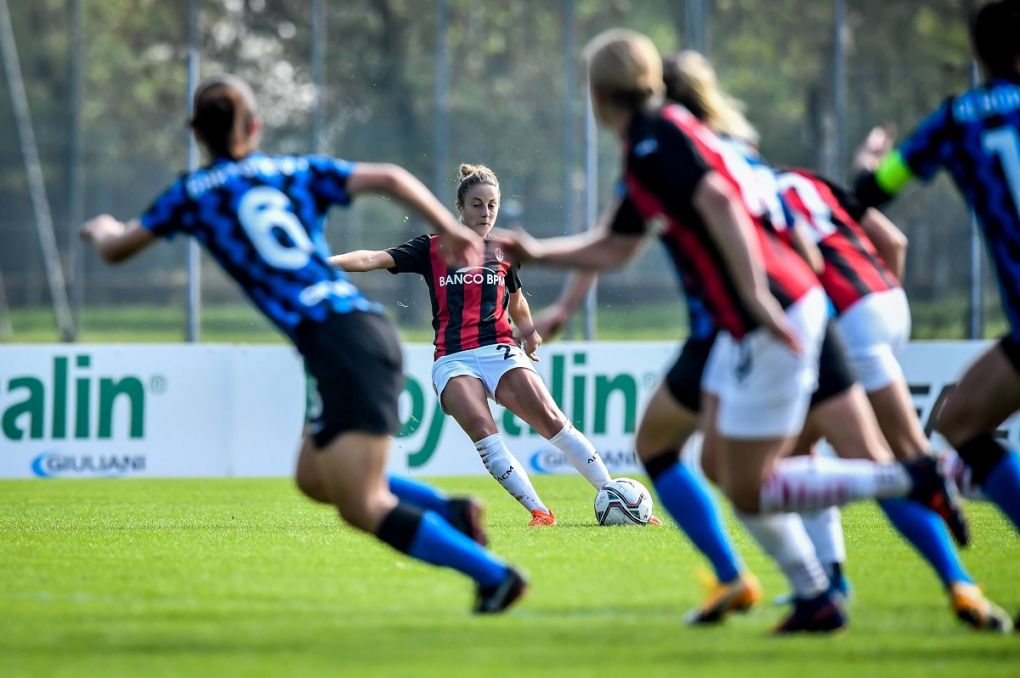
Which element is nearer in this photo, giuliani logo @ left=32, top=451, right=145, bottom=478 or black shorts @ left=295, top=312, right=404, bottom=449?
black shorts @ left=295, top=312, right=404, bottom=449

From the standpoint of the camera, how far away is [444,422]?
581 inches

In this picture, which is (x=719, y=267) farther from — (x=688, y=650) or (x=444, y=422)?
(x=444, y=422)

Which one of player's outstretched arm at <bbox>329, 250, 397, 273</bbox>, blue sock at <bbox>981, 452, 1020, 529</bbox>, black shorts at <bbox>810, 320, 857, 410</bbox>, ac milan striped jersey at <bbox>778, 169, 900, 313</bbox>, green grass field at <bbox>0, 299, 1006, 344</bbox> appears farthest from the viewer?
green grass field at <bbox>0, 299, 1006, 344</bbox>

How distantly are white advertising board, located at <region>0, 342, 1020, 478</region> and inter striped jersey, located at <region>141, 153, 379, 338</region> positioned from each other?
8569 millimetres

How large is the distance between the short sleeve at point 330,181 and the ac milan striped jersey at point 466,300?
401cm

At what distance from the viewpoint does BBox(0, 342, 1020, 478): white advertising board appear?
14391 mm

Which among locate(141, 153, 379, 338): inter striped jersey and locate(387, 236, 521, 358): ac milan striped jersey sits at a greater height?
locate(141, 153, 379, 338): inter striped jersey

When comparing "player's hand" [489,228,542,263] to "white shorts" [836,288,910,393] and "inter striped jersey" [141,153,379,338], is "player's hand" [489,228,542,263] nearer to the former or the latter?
"inter striped jersey" [141,153,379,338]

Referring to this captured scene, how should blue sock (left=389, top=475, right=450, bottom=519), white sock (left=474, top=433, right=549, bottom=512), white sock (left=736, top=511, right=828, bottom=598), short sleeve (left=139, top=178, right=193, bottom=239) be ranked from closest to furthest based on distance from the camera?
white sock (left=736, top=511, right=828, bottom=598) → short sleeve (left=139, top=178, right=193, bottom=239) → blue sock (left=389, top=475, right=450, bottom=519) → white sock (left=474, top=433, right=549, bottom=512)

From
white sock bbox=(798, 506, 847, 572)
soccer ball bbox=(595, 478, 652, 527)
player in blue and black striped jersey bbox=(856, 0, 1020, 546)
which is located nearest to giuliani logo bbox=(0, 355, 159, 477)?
soccer ball bbox=(595, 478, 652, 527)

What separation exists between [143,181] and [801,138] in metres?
10.0

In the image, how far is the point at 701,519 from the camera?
19.6 feet

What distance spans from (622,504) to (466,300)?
1.65 meters

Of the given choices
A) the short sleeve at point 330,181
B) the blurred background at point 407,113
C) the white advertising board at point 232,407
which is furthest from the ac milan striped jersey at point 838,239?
the blurred background at point 407,113
